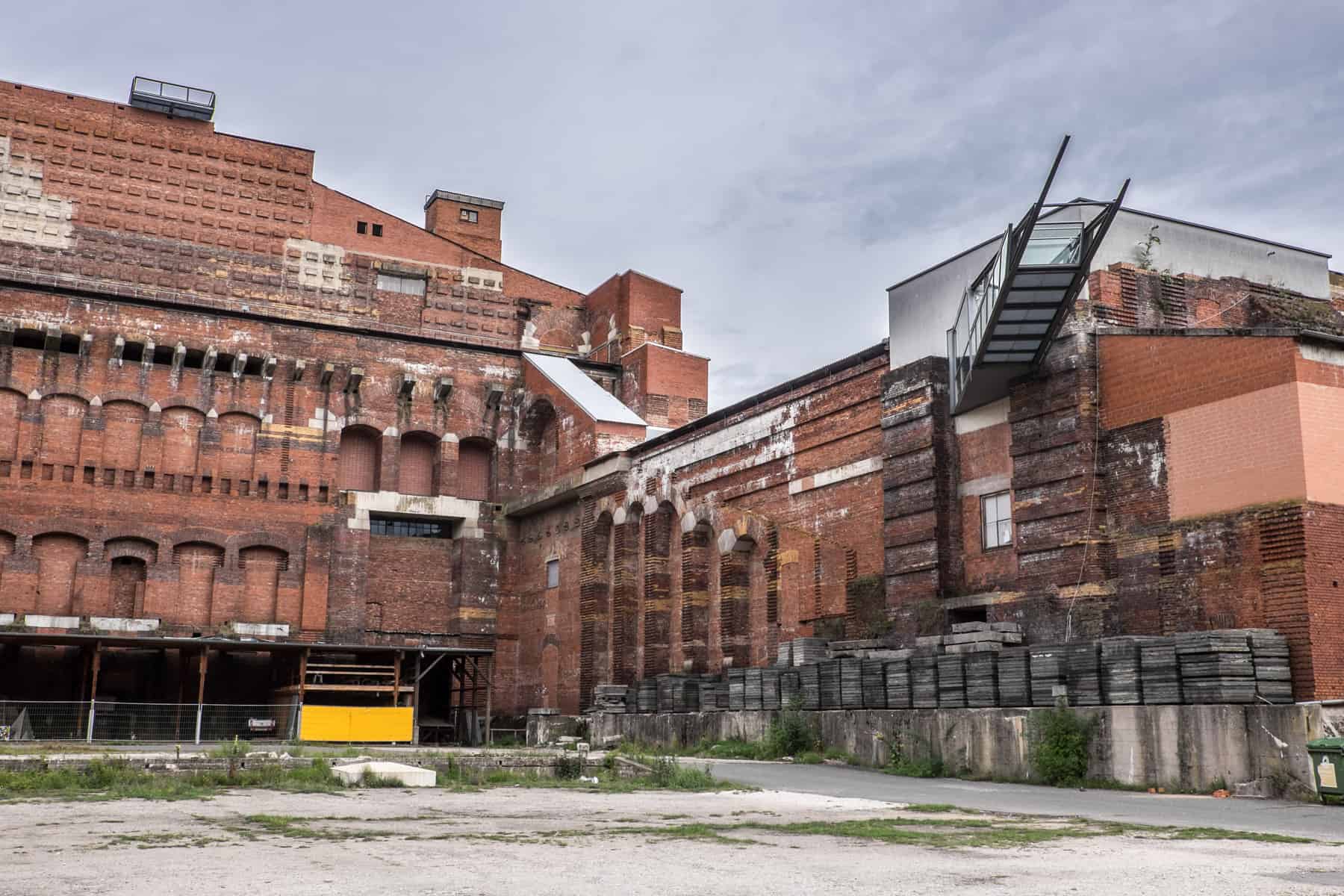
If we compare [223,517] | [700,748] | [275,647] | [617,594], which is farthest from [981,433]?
[223,517]

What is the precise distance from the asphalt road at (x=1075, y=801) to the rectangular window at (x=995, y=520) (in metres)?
4.88

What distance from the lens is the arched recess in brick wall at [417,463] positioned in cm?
3875

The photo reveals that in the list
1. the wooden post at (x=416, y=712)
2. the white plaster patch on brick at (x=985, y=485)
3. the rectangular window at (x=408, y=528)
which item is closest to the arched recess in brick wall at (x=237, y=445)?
the rectangular window at (x=408, y=528)

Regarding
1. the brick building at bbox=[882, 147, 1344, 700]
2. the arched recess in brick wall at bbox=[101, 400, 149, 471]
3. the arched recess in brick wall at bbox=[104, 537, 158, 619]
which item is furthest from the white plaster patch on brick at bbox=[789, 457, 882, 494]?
the arched recess in brick wall at bbox=[101, 400, 149, 471]

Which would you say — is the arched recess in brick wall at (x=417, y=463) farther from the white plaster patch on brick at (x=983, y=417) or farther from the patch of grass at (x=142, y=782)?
the patch of grass at (x=142, y=782)

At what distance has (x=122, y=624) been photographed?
111 ft

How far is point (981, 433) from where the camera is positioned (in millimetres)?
22781

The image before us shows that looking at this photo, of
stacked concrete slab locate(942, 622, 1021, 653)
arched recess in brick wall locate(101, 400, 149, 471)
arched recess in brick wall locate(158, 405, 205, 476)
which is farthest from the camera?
arched recess in brick wall locate(158, 405, 205, 476)

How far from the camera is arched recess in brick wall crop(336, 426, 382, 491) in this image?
37.9m

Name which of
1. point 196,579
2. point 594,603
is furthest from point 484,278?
point 196,579

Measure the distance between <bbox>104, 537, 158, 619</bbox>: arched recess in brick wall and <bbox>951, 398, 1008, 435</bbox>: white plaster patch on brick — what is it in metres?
22.5

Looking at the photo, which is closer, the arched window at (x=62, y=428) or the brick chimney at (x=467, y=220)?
the arched window at (x=62, y=428)

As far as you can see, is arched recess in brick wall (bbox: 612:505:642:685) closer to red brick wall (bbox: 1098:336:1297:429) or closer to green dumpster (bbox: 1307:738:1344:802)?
red brick wall (bbox: 1098:336:1297:429)

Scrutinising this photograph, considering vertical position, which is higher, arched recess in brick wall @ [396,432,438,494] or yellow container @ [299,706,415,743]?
arched recess in brick wall @ [396,432,438,494]
